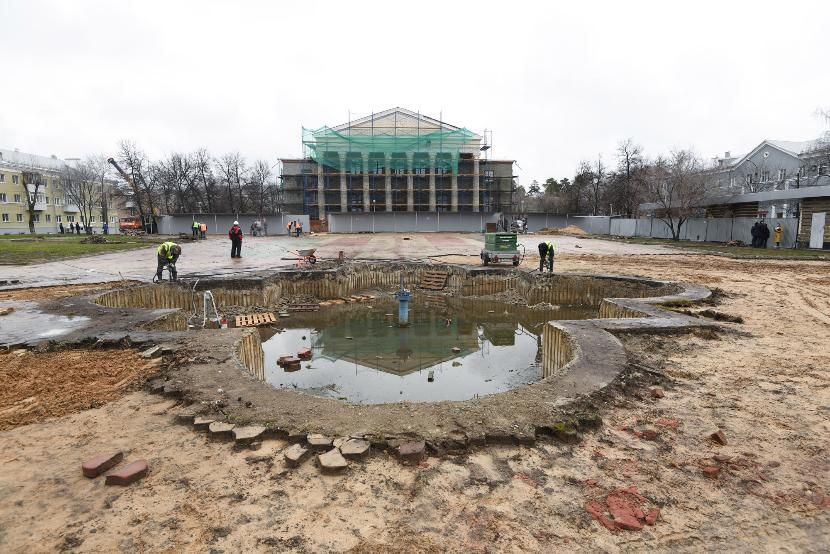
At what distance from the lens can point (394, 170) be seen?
52.2 metres

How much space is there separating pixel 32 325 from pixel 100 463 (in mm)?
6548

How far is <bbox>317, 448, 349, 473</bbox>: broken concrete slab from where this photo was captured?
141 inches

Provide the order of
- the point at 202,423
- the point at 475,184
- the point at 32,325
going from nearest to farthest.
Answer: the point at 202,423 < the point at 32,325 < the point at 475,184

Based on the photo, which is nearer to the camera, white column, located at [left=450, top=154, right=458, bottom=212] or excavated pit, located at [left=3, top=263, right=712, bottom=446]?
excavated pit, located at [left=3, top=263, right=712, bottom=446]

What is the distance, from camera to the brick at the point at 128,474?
11.1 ft

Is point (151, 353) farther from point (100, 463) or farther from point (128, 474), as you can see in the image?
point (128, 474)

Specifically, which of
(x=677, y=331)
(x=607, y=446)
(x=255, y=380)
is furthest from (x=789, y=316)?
(x=255, y=380)

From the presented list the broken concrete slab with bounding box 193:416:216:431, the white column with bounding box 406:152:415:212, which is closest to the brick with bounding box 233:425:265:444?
the broken concrete slab with bounding box 193:416:216:431

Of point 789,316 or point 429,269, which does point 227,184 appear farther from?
point 789,316

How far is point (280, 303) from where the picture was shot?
14719 mm

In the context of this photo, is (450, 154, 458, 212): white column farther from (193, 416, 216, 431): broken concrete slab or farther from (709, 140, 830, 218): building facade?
(193, 416, 216, 431): broken concrete slab

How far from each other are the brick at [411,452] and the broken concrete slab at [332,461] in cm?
48

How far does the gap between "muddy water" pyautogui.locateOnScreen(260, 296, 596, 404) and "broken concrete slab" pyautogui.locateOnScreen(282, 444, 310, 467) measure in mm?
3243

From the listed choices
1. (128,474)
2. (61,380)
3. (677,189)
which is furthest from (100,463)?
(677,189)
